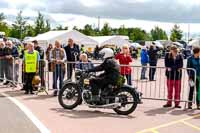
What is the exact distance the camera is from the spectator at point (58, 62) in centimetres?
1634

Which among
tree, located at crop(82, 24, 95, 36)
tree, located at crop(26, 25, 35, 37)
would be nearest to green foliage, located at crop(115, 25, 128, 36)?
tree, located at crop(82, 24, 95, 36)

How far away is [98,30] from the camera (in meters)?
102

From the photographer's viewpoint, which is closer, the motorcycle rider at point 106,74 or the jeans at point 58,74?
the motorcycle rider at point 106,74

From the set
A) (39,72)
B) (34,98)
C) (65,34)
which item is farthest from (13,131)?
(65,34)

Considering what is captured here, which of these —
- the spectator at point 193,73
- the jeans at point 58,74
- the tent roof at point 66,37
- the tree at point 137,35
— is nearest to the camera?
the spectator at point 193,73

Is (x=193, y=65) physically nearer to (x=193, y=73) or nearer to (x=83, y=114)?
(x=193, y=73)

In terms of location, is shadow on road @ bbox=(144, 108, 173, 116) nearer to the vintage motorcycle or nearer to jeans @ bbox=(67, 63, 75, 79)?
the vintage motorcycle

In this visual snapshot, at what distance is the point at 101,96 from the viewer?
40.1 feet

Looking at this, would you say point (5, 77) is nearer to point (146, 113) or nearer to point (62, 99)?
point (62, 99)

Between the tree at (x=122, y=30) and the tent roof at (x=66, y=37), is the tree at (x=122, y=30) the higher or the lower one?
the higher one

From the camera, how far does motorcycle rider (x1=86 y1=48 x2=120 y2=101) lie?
12141 mm

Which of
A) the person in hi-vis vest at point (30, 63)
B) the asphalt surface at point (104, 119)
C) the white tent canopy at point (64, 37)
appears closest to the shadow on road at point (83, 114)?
the asphalt surface at point (104, 119)

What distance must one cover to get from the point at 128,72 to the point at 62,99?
10.3 ft

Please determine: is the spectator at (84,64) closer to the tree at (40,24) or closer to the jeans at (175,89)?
the jeans at (175,89)
